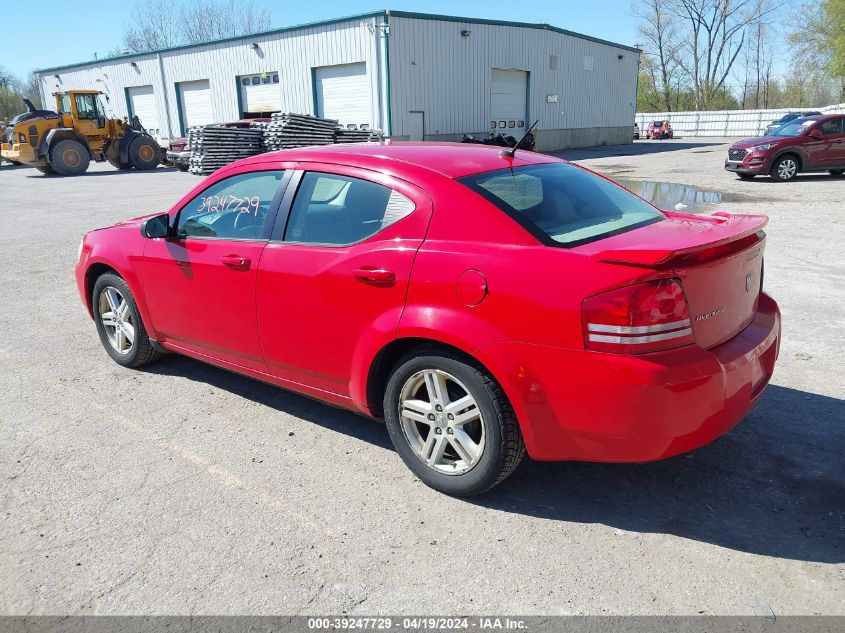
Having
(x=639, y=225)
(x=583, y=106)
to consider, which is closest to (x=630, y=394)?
(x=639, y=225)

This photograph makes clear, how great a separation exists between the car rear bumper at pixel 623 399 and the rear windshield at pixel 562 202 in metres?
0.57

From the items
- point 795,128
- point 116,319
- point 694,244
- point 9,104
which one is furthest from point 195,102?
point 9,104

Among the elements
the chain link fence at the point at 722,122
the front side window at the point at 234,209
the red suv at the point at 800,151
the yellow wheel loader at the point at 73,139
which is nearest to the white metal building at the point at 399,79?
the yellow wheel loader at the point at 73,139

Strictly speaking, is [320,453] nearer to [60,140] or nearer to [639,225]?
[639,225]

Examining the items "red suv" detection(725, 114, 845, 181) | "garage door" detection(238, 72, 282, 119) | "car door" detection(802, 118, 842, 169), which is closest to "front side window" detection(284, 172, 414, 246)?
"red suv" detection(725, 114, 845, 181)

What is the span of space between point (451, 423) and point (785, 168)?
56.4 ft

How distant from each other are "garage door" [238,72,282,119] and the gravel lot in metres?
27.9

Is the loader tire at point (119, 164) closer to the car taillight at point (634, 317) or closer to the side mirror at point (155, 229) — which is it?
the side mirror at point (155, 229)

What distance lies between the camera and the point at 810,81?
68.5m

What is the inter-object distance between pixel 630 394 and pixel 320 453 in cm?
179

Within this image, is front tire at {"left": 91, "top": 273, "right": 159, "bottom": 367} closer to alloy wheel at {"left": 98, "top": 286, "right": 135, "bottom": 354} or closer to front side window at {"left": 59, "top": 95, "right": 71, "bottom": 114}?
alloy wheel at {"left": 98, "top": 286, "right": 135, "bottom": 354}

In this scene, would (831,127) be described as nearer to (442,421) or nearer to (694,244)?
(694,244)

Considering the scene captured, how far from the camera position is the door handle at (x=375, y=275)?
3176 mm

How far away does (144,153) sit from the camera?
26.9m
